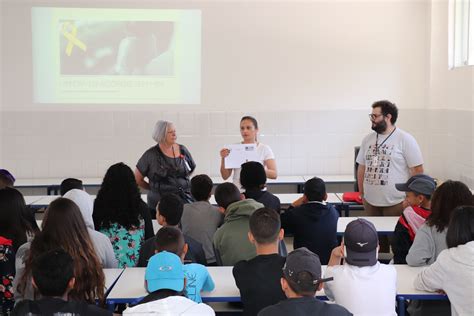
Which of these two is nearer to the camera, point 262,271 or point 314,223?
point 262,271

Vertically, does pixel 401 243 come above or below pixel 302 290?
below

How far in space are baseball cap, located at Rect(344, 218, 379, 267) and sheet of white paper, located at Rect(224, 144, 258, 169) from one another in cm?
289

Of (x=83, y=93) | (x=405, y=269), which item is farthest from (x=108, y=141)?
(x=405, y=269)

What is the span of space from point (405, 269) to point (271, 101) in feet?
15.5

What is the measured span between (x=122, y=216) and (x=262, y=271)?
149 centimetres

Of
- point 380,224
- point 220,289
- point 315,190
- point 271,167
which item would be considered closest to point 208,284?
point 220,289

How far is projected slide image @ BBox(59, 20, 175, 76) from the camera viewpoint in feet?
26.5

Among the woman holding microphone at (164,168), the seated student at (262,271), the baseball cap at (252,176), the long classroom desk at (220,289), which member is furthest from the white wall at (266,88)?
the seated student at (262,271)

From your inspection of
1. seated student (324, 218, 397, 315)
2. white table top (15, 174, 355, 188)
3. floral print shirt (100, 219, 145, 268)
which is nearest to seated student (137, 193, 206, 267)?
floral print shirt (100, 219, 145, 268)

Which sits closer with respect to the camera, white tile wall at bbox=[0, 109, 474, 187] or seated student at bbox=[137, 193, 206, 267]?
seated student at bbox=[137, 193, 206, 267]

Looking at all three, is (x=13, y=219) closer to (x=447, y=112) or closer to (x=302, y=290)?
(x=302, y=290)

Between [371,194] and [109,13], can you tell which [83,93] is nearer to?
[109,13]

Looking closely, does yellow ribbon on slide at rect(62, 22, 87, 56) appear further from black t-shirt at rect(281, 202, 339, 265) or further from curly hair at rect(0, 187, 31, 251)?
black t-shirt at rect(281, 202, 339, 265)

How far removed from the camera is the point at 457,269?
3160 millimetres
